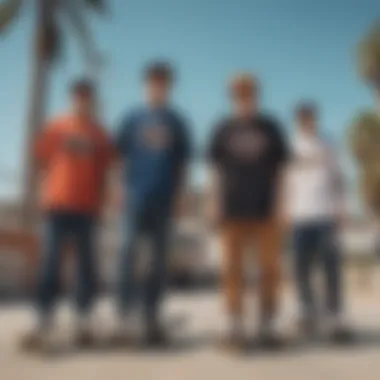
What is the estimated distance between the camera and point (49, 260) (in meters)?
2.77

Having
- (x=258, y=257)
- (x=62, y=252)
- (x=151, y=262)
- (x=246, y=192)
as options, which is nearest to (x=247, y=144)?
(x=246, y=192)

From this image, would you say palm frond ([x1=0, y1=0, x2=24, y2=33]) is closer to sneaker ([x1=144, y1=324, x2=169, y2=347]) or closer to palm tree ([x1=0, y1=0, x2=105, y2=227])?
palm tree ([x1=0, y1=0, x2=105, y2=227])

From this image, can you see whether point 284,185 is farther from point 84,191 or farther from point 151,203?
point 84,191

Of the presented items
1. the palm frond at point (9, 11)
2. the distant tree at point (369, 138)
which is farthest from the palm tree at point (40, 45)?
the distant tree at point (369, 138)

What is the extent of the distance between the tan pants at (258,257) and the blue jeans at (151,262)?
29 cm

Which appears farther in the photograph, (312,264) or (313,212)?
(312,264)

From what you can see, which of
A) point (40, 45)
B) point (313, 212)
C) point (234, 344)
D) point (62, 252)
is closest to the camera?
point (234, 344)

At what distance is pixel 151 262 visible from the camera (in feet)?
9.26

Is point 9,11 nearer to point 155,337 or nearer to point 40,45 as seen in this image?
point 40,45

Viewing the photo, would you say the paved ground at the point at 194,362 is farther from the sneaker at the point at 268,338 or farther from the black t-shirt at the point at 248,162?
the black t-shirt at the point at 248,162

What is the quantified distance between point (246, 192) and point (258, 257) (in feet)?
1.09

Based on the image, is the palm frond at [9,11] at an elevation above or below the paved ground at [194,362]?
above

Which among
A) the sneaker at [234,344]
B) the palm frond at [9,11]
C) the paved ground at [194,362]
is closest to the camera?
the paved ground at [194,362]

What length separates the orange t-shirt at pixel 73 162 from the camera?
106 inches
